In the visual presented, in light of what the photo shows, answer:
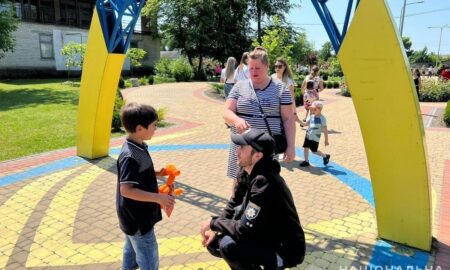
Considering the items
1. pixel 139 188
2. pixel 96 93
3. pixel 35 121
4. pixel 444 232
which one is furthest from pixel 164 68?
pixel 139 188

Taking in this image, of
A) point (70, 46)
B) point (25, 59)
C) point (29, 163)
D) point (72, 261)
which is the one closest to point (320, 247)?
point (72, 261)

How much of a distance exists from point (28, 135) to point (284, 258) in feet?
30.2

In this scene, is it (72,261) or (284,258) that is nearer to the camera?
(284,258)

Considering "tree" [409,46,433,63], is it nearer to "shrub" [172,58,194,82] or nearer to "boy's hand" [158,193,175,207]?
"shrub" [172,58,194,82]

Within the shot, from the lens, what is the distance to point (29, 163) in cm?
712

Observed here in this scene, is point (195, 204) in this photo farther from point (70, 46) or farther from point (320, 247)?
point (70, 46)

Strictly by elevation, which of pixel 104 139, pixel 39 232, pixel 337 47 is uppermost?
pixel 337 47

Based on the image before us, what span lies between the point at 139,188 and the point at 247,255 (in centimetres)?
99

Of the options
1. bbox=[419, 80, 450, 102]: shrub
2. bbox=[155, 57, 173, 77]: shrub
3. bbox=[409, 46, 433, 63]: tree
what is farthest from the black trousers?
bbox=[409, 46, 433, 63]: tree

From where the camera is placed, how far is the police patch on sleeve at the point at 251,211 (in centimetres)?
225

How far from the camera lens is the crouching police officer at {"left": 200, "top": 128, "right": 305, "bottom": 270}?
227cm

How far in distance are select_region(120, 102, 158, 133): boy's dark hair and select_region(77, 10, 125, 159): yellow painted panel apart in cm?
414

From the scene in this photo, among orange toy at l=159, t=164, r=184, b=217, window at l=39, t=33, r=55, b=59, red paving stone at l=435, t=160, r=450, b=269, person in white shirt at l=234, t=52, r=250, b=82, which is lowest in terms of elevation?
red paving stone at l=435, t=160, r=450, b=269

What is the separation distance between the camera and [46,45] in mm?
28953
